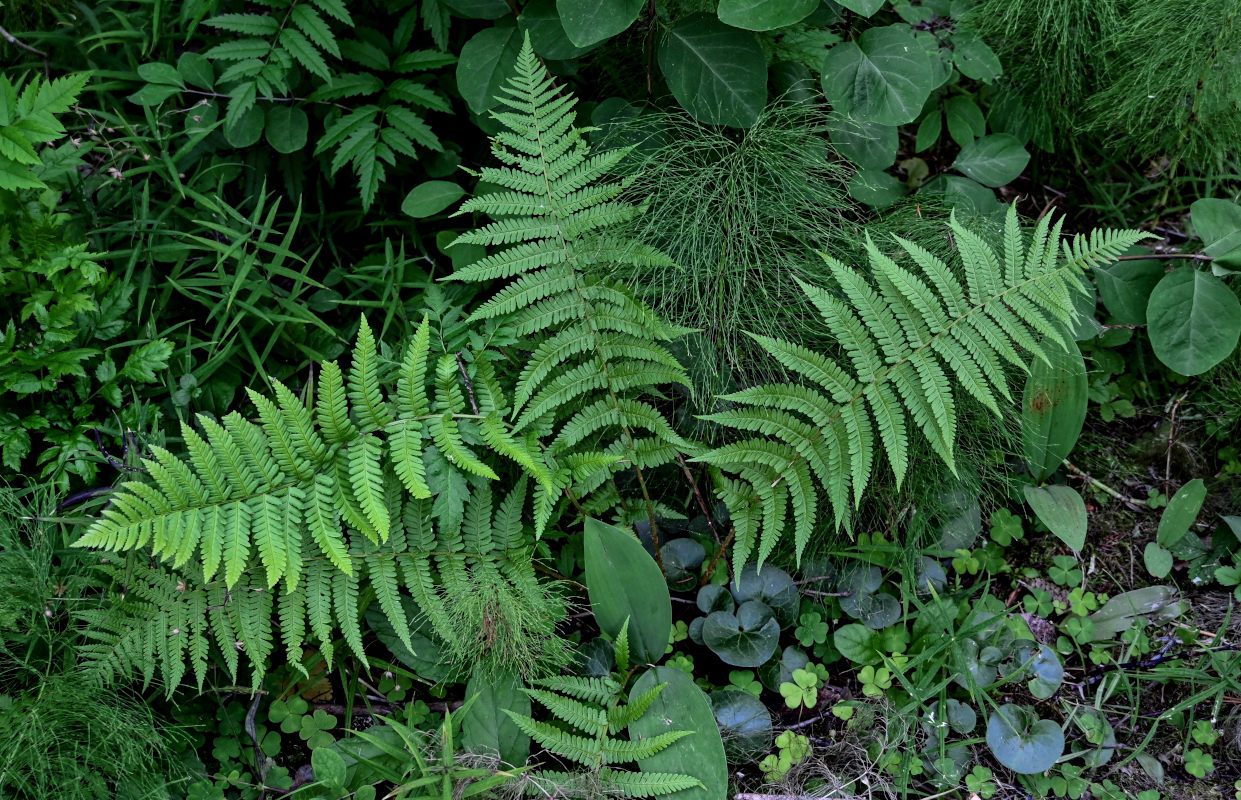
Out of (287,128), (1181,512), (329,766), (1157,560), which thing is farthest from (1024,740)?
(287,128)

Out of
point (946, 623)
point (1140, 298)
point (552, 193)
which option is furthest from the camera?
point (1140, 298)

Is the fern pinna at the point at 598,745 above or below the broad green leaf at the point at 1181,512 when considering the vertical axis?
above

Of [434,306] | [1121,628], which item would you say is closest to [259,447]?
[434,306]

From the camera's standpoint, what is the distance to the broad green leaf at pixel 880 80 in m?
2.41

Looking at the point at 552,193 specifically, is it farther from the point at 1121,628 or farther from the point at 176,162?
the point at 1121,628

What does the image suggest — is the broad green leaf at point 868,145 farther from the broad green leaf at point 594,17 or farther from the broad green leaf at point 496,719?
the broad green leaf at point 496,719

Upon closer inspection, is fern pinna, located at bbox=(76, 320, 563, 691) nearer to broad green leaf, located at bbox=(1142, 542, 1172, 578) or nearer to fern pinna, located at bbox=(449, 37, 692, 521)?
fern pinna, located at bbox=(449, 37, 692, 521)

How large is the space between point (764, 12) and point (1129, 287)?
137 cm

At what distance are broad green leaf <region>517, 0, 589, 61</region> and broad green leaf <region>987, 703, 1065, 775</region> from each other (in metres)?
2.03

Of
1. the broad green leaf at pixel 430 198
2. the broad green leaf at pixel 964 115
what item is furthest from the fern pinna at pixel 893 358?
the broad green leaf at pixel 430 198

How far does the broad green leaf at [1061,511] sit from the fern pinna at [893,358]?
1.78ft

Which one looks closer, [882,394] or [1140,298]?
[882,394]

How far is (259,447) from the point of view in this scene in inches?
82.8

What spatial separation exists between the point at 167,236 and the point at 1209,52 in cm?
309
